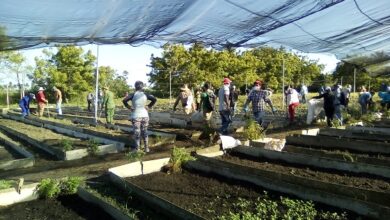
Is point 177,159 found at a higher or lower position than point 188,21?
lower

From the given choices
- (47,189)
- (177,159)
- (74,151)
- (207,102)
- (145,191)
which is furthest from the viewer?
(207,102)

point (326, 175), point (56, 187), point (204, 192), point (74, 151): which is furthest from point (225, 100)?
point (56, 187)

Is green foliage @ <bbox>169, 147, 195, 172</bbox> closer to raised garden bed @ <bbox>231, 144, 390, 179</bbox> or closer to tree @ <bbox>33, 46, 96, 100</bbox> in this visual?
raised garden bed @ <bbox>231, 144, 390, 179</bbox>

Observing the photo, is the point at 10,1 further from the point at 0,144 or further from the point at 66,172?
the point at 0,144

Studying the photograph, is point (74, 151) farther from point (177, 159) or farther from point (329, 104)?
point (329, 104)

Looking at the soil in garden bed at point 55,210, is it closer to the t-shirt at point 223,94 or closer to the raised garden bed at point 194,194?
the raised garden bed at point 194,194

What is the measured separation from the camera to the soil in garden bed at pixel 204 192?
4.73 meters

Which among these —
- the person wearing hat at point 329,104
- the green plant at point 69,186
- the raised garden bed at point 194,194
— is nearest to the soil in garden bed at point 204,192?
the raised garden bed at point 194,194

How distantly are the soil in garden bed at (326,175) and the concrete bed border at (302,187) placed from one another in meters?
0.65

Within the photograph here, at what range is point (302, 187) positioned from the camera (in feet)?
16.1

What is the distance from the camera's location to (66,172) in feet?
24.6

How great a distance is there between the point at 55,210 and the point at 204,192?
6.61 ft

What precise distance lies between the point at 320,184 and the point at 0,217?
4118 millimetres

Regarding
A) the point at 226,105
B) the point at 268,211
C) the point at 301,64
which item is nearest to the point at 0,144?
the point at 226,105
